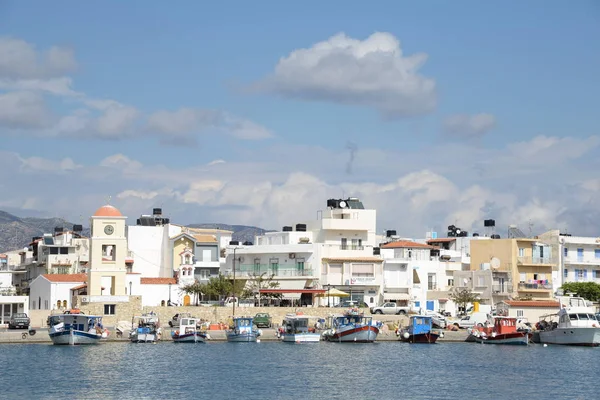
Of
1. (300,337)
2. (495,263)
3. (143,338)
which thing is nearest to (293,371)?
(300,337)

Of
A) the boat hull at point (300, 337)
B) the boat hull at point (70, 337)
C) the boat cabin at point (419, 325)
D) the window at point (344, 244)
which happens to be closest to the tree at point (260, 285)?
the window at point (344, 244)

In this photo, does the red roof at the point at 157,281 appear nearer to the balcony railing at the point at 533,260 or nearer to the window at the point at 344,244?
the window at the point at 344,244

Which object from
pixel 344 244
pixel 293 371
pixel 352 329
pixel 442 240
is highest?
pixel 442 240

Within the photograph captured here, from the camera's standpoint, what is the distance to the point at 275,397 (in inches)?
2263

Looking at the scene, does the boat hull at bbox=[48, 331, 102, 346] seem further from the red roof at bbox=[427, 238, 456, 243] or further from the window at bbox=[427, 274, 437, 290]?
the red roof at bbox=[427, 238, 456, 243]

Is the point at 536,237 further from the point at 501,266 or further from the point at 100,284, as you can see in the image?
the point at 100,284

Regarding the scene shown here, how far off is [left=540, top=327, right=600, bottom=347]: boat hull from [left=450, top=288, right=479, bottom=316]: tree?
18.8 metres

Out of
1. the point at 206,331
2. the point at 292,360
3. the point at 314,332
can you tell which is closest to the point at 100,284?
the point at 206,331

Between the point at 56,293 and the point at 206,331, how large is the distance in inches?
748

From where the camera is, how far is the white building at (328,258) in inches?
4498

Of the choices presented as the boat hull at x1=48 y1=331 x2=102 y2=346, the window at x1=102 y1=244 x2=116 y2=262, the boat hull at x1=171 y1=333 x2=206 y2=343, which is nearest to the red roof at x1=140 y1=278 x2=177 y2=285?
the window at x1=102 y1=244 x2=116 y2=262

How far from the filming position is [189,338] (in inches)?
3543

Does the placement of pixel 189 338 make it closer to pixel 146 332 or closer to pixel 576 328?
pixel 146 332

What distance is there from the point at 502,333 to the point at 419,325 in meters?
7.36
